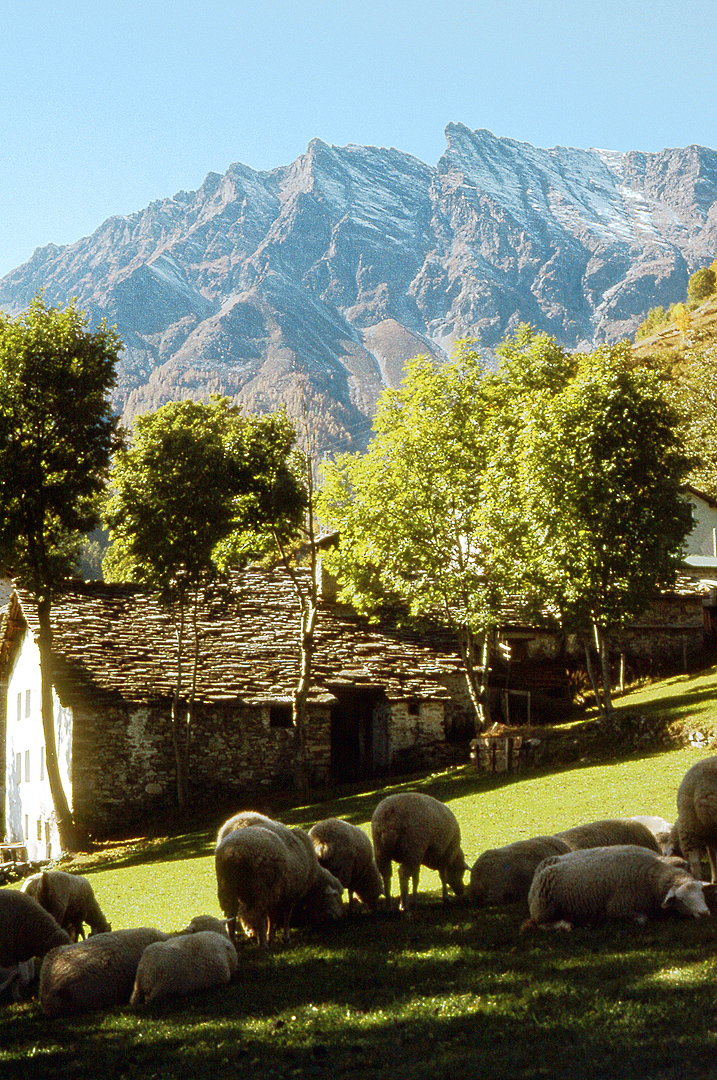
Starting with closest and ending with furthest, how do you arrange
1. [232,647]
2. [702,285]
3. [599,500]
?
1. [599,500]
2. [232,647]
3. [702,285]

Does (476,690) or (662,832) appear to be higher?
(476,690)

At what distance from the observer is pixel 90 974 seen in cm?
944

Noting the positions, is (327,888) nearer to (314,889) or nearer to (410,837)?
(314,889)

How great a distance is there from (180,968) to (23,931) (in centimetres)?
236

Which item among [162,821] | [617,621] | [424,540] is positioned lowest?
[162,821]

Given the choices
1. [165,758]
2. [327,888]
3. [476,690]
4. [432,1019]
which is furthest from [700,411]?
[432,1019]

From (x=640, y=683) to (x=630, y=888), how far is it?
30.3m

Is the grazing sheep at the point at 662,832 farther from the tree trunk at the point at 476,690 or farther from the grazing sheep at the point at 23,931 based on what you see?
the tree trunk at the point at 476,690

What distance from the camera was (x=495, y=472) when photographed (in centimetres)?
3291

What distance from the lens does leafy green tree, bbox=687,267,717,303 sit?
422 ft

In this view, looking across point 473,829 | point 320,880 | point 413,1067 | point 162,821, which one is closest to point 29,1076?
point 413,1067

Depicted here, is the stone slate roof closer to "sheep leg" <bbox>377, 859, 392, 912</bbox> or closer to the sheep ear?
"sheep leg" <bbox>377, 859, 392, 912</bbox>

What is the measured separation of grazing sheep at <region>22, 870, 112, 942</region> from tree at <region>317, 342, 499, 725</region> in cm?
2148

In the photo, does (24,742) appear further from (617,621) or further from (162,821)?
(617,621)
